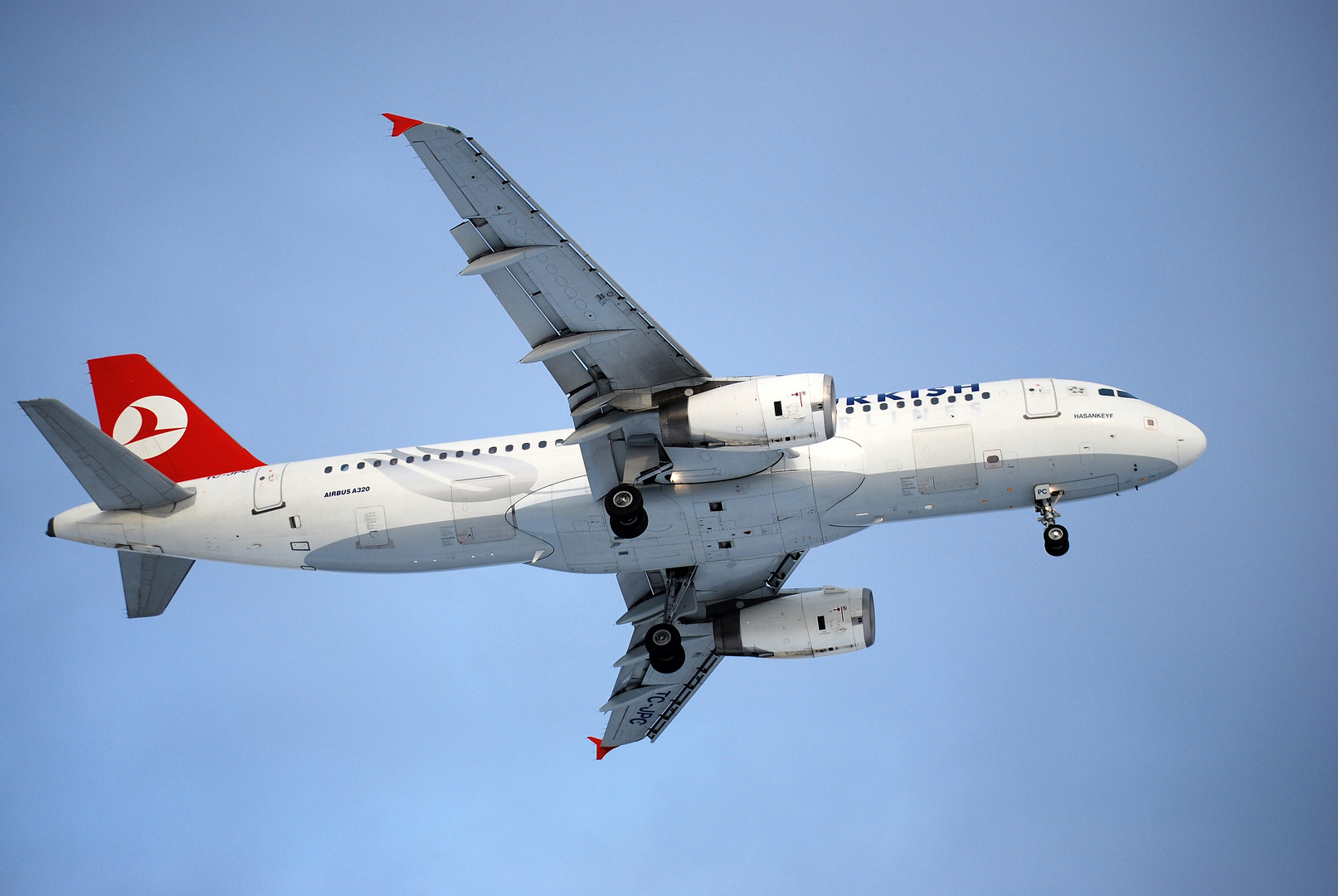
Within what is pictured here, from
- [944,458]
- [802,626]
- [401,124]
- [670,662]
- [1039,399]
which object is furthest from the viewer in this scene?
[802,626]

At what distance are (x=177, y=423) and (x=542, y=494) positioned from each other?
41.7 ft

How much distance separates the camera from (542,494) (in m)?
32.4

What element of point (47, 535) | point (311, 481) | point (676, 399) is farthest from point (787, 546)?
point (47, 535)

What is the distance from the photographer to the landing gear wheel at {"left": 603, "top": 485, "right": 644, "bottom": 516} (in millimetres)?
30906

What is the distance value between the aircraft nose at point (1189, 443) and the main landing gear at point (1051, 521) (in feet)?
11.2

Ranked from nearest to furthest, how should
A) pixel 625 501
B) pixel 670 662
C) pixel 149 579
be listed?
pixel 625 501 < pixel 149 579 < pixel 670 662

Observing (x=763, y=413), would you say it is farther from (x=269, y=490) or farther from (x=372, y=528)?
(x=269, y=490)

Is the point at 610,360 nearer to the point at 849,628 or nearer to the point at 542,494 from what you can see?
the point at 542,494

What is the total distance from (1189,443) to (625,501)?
51.2 feet

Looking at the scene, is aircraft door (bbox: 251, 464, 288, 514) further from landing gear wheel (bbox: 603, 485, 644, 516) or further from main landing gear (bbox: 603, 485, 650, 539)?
landing gear wheel (bbox: 603, 485, 644, 516)

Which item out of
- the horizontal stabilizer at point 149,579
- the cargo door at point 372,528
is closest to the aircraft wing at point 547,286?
the cargo door at point 372,528

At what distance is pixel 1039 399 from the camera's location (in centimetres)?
3184

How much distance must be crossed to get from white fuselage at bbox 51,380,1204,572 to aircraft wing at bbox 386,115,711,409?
3.02 m

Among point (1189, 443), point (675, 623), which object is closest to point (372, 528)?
point (675, 623)
